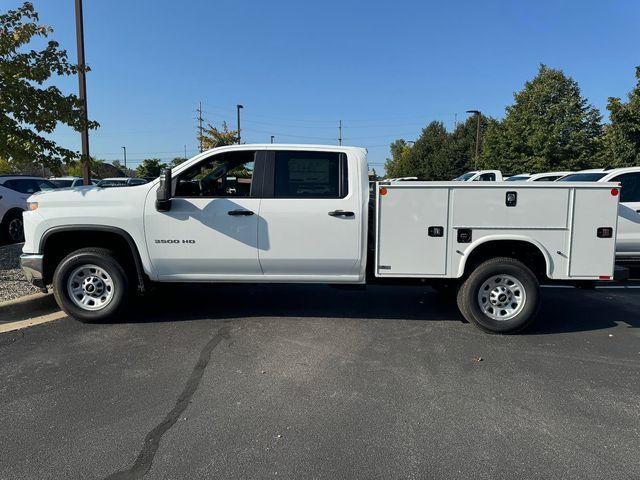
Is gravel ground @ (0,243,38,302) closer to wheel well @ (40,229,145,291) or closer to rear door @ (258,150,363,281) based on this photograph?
wheel well @ (40,229,145,291)

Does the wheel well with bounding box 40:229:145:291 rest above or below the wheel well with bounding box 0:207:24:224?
below

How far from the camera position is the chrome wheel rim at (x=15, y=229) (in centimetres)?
1108

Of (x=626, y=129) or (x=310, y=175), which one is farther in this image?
(x=626, y=129)

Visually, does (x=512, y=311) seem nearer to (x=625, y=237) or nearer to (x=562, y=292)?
(x=562, y=292)

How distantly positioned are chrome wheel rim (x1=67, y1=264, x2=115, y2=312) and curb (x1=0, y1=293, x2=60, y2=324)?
86 cm

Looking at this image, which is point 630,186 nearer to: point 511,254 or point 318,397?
point 511,254

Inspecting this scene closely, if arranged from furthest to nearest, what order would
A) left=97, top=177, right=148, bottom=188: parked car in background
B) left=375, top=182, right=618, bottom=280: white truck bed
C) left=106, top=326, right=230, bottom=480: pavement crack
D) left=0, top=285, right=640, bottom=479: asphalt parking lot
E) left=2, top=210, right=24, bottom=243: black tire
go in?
left=2, top=210, right=24, bottom=243: black tire → left=97, top=177, right=148, bottom=188: parked car in background → left=375, top=182, right=618, bottom=280: white truck bed → left=0, top=285, right=640, bottom=479: asphalt parking lot → left=106, top=326, right=230, bottom=480: pavement crack

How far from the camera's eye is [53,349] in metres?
4.87

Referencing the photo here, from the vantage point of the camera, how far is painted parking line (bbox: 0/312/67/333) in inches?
216

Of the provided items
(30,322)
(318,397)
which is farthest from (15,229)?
(318,397)

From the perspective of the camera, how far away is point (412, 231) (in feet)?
17.5

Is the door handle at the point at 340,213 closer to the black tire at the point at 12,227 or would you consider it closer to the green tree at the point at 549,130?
the black tire at the point at 12,227

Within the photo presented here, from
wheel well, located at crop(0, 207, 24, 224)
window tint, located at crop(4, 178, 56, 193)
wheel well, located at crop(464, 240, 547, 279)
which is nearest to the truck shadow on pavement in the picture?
wheel well, located at crop(464, 240, 547, 279)

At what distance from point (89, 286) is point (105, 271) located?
10.1 inches
